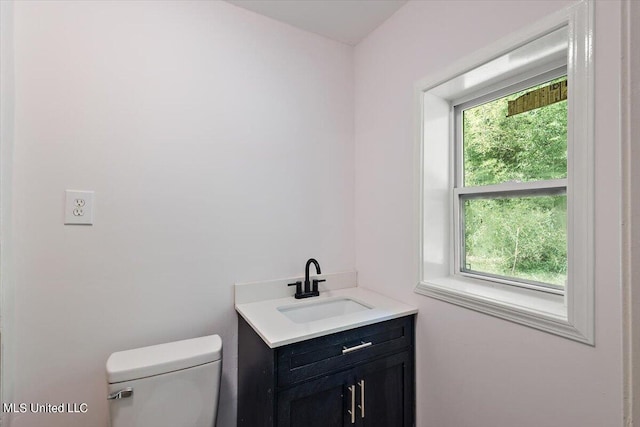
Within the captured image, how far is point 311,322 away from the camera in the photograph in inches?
52.3

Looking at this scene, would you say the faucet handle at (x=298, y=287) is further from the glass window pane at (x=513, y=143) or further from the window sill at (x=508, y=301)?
the glass window pane at (x=513, y=143)

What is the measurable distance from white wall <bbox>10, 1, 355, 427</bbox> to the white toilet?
0.19m

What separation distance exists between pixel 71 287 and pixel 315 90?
1.61m

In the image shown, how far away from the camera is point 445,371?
1357mm

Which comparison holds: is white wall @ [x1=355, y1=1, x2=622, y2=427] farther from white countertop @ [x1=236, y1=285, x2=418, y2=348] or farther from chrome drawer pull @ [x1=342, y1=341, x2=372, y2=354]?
chrome drawer pull @ [x1=342, y1=341, x2=372, y2=354]

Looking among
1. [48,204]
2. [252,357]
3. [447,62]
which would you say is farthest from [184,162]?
[447,62]

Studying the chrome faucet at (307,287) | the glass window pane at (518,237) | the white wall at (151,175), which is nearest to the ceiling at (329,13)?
the white wall at (151,175)

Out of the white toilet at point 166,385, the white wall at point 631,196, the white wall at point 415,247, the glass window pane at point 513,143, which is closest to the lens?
the white wall at point 631,196

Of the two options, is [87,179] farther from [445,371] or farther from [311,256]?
[445,371]

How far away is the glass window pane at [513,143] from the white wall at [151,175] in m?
0.86

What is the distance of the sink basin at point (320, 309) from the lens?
1576 millimetres

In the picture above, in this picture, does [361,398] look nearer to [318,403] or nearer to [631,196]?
[318,403]

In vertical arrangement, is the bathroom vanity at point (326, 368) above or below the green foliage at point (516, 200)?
below

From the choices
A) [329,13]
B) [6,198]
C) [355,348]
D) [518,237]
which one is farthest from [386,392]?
[329,13]
